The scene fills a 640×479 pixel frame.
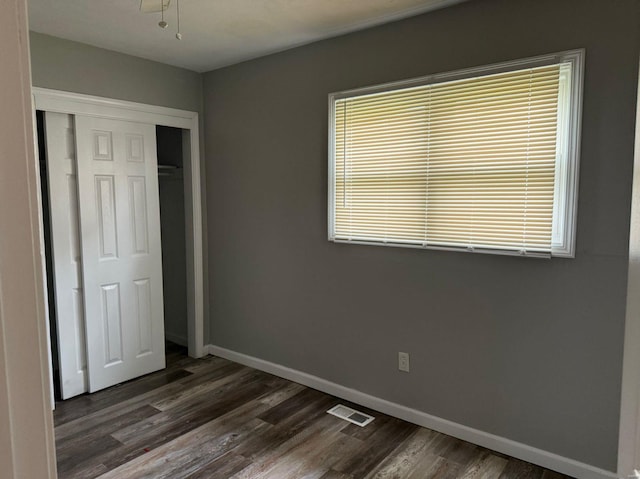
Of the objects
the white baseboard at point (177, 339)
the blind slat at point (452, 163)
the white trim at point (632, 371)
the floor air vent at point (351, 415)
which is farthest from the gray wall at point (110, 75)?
the white trim at point (632, 371)

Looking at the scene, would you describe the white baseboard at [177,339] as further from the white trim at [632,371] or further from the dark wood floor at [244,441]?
the white trim at [632,371]

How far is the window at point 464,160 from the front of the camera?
2.16m

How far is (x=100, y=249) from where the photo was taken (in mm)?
3232

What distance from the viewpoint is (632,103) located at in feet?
6.43

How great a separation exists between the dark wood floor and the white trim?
198 cm

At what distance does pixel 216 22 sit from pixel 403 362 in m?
2.43

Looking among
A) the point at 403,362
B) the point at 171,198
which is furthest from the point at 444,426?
the point at 171,198

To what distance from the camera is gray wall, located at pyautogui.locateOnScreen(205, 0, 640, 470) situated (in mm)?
2066

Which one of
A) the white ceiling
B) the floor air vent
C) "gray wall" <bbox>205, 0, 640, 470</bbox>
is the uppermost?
the white ceiling

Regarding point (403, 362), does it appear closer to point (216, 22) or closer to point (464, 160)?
point (464, 160)

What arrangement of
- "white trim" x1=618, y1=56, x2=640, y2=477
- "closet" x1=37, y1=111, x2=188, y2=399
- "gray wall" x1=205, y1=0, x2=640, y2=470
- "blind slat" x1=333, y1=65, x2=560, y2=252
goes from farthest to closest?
1. "closet" x1=37, y1=111, x2=188, y2=399
2. "blind slat" x1=333, y1=65, x2=560, y2=252
3. "gray wall" x1=205, y1=0, x2=640, y2=470
4. "white trim" x1=618, y1=56, x2=640, y2=477

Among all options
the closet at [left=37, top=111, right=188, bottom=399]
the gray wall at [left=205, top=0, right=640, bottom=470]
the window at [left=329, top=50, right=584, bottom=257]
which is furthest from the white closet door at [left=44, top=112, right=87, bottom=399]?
the window at [left=329, top=50, right=584, bottom=257]

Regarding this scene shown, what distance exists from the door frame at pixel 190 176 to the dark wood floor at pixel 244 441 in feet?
2.29

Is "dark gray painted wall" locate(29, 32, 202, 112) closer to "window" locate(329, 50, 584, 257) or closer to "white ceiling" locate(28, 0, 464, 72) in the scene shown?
"white ceiling" locate(28, 0, 464, 72)
